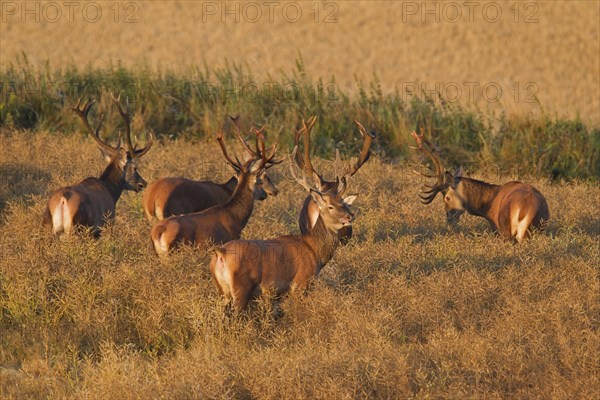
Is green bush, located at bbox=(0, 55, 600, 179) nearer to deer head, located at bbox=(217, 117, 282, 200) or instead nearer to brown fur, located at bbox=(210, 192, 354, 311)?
deer head, located at bbox=(217, 117, 282, 200)

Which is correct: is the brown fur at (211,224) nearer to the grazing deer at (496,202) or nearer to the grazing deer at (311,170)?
the grazing deer at (311,170)

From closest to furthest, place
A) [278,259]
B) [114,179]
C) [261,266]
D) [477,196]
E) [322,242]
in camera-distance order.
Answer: [261,266] < [278,259] < [322,242] < [114,179] < [477,196]

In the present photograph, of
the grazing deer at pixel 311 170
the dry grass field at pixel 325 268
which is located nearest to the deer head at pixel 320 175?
the grazing deer at pixel 311 170

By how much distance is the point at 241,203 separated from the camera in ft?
34.7

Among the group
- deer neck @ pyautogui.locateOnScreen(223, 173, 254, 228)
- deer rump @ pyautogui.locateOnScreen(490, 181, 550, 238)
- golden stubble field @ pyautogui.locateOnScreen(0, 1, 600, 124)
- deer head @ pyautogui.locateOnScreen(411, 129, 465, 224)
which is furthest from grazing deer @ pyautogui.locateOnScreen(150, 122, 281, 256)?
golden stubble field @ pyautogui.locateOnScreen(0, 1, 600, 124)

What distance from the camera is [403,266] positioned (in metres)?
9.91

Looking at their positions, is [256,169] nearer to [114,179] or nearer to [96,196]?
[96,196]

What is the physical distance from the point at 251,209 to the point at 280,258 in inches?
73.7

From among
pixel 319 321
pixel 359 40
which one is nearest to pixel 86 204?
pixel 319 321

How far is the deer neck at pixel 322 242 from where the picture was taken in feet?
30.1

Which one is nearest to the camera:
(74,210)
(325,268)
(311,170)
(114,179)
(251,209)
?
(325,268)

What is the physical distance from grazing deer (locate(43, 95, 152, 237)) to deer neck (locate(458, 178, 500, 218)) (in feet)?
13.5

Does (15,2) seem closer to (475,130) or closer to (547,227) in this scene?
(475,130)

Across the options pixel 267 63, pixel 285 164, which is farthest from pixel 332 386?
pixel 267 63
